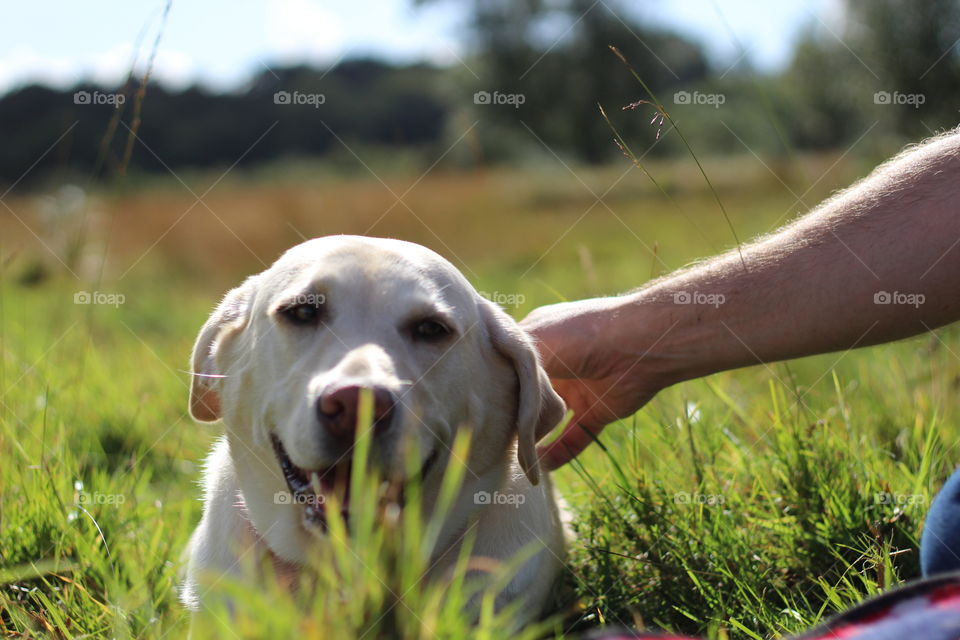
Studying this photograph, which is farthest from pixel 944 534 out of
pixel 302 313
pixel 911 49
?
pixel 911 49

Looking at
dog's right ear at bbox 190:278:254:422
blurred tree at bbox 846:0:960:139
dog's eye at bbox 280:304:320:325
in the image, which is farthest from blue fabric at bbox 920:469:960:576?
blurred tree at bbox 846:0:960:139

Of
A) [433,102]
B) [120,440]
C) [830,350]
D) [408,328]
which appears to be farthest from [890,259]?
[433,102]

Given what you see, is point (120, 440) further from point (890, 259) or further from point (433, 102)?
point (433, 102)

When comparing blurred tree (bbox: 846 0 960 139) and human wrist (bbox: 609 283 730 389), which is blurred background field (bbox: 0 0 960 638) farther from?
blurred tree (bbox: 846 0 960 139)

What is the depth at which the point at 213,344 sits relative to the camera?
9.96 ft

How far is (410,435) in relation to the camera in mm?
2275

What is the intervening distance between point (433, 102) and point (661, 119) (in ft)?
136

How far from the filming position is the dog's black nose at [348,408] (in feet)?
7.00

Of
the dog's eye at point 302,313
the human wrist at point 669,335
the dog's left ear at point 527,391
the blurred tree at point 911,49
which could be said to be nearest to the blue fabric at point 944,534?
the human wrist at point 669,335

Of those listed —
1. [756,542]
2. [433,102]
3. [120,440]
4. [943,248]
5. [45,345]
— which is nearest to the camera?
[943,248]

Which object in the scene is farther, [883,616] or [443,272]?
[443,272]

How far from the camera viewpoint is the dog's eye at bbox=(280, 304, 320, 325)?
8.74 ft

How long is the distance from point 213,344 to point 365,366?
101cm

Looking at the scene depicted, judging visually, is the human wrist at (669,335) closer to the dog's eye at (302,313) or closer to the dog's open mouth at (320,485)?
the dog's open mouth at (320,485)
